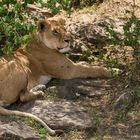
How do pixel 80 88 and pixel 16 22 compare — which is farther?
pixel 80 88

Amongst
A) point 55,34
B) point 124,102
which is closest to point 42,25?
point 55,34

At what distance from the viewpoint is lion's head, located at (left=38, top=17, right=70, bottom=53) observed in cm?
805

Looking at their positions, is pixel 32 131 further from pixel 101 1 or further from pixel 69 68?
pixel 101 1

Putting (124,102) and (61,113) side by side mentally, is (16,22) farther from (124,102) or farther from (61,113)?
(124,102)

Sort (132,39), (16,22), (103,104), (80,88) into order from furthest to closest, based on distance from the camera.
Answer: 1. (80,88)
2. (132,39)
3. (103,104)
4. (16,22)

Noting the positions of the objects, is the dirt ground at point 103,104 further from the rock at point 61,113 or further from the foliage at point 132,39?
the foliage at point 132,39

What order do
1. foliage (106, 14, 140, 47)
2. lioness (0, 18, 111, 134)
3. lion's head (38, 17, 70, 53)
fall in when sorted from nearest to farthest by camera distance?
1. foliage (106, 14, 140, 47)
2. lioness (0, 18, 111, 134)
3. lion's head (38, 17, 70, 53)

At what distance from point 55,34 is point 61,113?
158 cm

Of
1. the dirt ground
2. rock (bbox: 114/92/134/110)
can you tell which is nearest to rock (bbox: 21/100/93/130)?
the dirt ground

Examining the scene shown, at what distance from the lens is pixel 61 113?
7.05m

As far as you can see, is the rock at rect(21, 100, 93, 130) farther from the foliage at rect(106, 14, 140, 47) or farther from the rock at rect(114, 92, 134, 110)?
the foliage at rect(106, 14, 140, 47)

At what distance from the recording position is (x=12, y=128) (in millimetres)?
6566

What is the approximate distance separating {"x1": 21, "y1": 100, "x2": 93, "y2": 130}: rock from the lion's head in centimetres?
116

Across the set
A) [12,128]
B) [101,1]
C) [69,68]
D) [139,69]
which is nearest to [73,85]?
[69,68]
